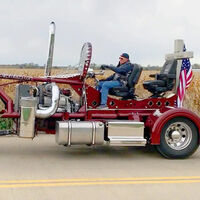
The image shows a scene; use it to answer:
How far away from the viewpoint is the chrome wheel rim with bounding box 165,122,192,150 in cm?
955

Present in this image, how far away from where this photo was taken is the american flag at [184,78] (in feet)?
34.1

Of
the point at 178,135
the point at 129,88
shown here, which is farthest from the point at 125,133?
the point at 129,88

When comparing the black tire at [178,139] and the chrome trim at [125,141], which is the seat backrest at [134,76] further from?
the chrome trim at [125,141]

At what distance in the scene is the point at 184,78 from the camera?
10562 millimetres

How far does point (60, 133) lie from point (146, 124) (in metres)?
1.82

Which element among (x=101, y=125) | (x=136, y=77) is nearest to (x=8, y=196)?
(x=101, y=125)

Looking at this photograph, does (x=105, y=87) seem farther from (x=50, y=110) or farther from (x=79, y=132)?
(x=50, y=110)

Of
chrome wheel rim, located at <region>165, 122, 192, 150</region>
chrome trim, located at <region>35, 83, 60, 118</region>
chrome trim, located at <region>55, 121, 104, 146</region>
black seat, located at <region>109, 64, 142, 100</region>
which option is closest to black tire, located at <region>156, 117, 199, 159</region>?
chrome wheel rim, located at <region>165, 122, 192, 150</region>

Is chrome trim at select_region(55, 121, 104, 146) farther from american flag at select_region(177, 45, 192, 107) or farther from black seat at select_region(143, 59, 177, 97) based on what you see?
american flag at select_region(177, 45, 192, 107)

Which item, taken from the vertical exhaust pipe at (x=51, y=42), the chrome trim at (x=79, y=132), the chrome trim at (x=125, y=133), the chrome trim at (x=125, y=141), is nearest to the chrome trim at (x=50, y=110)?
the chrome trim at (x=79, y=132)

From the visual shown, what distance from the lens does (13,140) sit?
11.3 meters

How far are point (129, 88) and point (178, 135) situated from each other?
4.55 ft

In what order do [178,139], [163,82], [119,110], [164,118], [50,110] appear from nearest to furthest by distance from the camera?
1. [50,110]
2. [164,118]
3. [178,139]
4. [119,110]
5. [163,82]

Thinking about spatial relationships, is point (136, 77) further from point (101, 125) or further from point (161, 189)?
point (161, 189)
